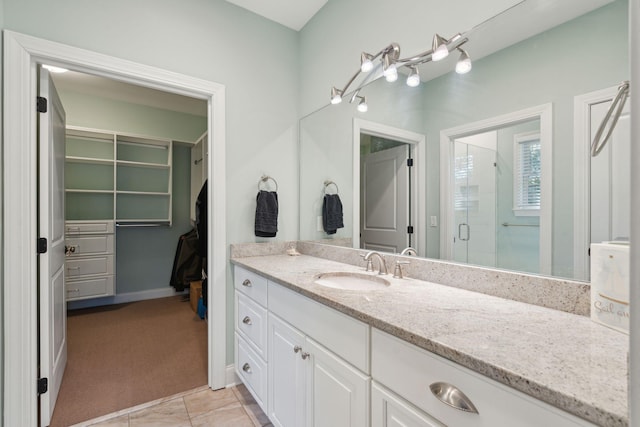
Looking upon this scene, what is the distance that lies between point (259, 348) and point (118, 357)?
1.54 meters

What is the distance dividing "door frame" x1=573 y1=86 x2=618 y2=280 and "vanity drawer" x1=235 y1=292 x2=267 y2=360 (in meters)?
1.38

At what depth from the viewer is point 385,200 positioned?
5.83ft

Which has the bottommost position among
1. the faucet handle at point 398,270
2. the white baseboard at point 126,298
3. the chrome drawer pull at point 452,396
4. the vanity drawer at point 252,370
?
the white baseboard at point 126,298

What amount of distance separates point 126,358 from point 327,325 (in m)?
2.16

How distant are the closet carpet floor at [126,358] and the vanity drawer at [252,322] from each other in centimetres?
58

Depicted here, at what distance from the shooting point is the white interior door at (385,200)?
1.65 m

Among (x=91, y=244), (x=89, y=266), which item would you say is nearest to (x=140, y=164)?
(x=91, y=244)

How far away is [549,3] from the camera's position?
108cm

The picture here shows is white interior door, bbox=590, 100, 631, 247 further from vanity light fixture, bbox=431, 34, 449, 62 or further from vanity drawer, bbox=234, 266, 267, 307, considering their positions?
vanity drawer, bbox=234, 266, 267, 307

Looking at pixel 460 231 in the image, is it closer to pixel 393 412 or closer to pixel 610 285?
pixel 610 285

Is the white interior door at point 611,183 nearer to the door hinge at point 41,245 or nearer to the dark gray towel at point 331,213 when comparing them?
the dark gray towel at point 331,213

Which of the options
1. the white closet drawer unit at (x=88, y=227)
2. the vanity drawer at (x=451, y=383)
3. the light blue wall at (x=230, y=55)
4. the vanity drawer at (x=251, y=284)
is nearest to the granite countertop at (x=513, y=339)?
the vanity drawer at (x=451, y=383)

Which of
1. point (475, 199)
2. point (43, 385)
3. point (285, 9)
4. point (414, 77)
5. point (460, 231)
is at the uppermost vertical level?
point (285, 9)

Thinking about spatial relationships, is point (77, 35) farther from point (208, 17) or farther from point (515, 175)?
point (515, 175)
